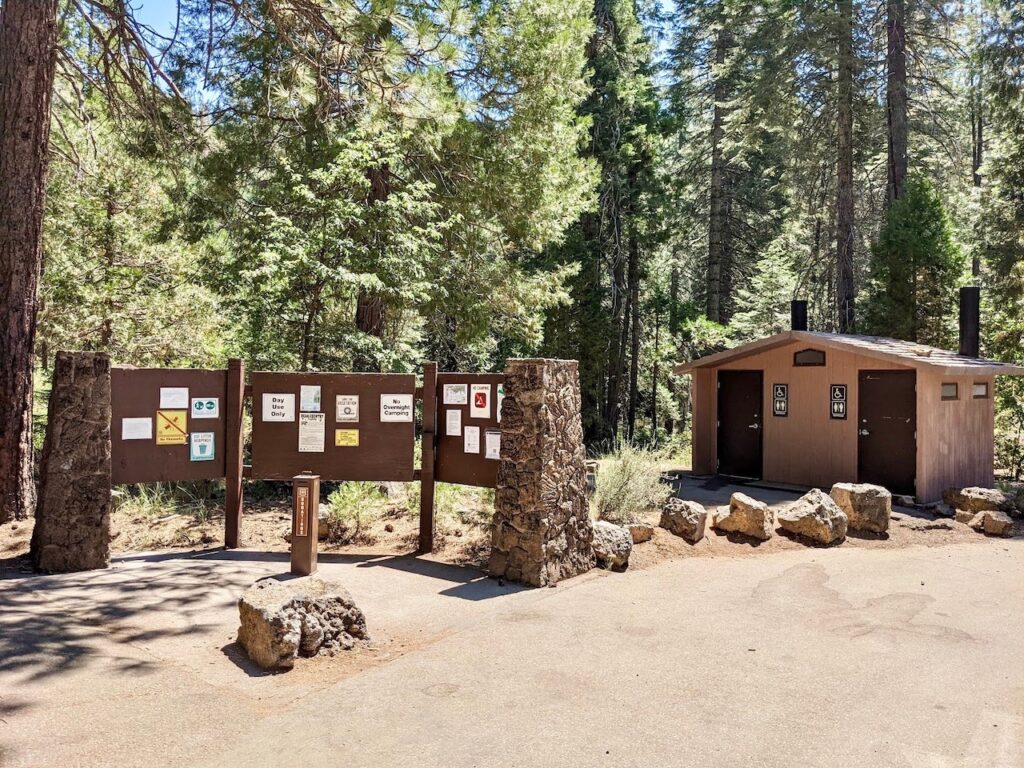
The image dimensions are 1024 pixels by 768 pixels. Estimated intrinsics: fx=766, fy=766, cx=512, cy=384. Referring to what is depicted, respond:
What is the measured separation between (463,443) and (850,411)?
26.2 ft

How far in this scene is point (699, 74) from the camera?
27.6 m

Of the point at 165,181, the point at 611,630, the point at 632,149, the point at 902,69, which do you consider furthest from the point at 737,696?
the point at 902,69

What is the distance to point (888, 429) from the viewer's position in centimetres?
1237

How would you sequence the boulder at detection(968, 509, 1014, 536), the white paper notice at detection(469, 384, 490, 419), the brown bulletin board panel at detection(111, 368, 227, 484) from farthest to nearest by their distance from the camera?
the boulder at detection(968, 509, 1014, 536), the white paper notice at detection(469, 384, 490, 419), the brown bulletin board panel at detection(111, 368, 227, 484)

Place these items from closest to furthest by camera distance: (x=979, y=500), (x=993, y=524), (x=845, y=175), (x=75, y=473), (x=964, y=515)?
1. (x=75, y=473)
2. (x=993, y=524)
3. (x=964, y=515)
4. (x=979, y=500)
5. (x=845, y=175)

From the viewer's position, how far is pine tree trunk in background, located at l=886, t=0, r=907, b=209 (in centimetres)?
1905

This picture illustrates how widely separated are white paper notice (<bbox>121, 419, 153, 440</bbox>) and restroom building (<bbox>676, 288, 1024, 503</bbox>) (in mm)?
10216

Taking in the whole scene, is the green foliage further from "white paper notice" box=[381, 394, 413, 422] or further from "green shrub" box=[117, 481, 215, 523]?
"green shrub" box=[117, 481, 215, 523]

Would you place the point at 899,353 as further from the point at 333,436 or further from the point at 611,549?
the point at 333,436

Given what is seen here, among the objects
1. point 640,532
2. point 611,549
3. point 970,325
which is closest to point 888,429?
point 970,325

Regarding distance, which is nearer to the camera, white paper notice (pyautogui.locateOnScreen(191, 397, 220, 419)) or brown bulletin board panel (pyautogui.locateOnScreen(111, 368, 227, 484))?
brown bulletin board panel (pyautogui.locateOnScreen(111, 368, 227, 484))

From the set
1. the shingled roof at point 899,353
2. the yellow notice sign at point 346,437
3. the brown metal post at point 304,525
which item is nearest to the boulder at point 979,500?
the shingled roof at point 899,353

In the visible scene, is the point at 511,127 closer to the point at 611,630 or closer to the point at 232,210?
the point at 232,210

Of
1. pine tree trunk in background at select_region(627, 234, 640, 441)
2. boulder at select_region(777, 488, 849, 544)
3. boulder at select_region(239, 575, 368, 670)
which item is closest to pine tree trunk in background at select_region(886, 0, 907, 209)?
pine tree trunk in background at select_region(627, 234, 640, 441)
